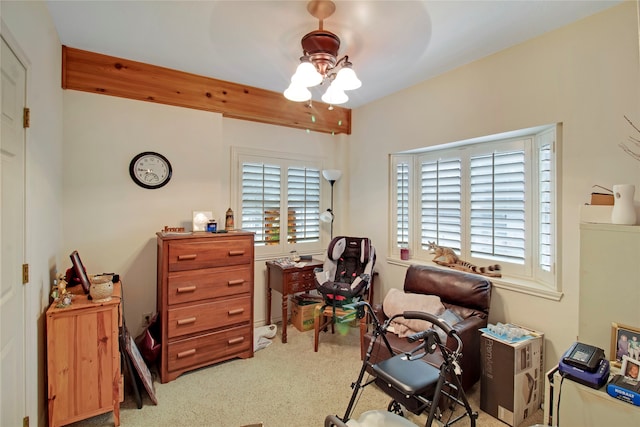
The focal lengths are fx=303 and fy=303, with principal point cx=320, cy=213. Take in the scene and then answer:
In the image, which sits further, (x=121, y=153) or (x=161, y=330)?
(x=121, y=153)

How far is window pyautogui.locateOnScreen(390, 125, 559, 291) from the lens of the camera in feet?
8.52

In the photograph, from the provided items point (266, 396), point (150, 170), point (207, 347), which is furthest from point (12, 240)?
point (266, 396)

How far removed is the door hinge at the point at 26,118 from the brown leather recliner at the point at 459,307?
2764 mm

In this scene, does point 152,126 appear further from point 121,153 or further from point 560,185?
point 560,185

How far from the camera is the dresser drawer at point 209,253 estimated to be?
8.73 feet

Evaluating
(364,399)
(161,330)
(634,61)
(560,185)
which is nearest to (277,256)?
(161,330)

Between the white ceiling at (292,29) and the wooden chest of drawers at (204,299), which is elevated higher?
the white ceiling at (292,29)

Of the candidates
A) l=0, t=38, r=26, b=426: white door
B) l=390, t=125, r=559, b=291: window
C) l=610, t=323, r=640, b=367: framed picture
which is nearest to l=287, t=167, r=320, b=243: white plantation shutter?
l=390, t=125, r=559, b=291: window

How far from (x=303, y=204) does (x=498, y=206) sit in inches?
92.0

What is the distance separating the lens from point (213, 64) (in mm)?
2963

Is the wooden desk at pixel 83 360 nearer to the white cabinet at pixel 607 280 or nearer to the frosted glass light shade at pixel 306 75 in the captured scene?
the frosted glass light shade at pixel 306 75

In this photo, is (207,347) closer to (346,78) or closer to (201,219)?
(201,219)

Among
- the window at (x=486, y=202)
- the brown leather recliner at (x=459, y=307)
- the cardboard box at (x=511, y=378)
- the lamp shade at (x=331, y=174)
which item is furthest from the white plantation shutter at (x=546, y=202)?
the lamp shade at (x=331, y=174)

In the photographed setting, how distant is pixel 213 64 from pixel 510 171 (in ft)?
9.91
